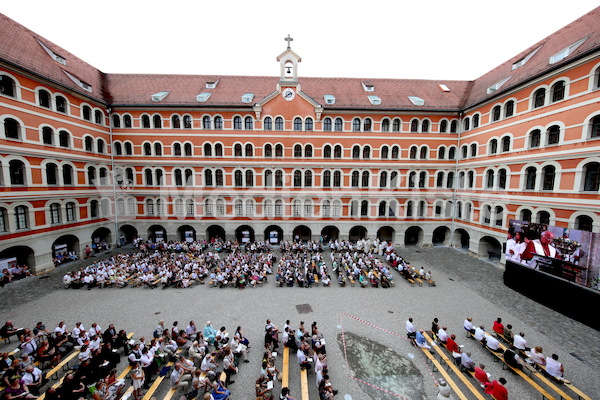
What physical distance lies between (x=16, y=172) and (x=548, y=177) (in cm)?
3919

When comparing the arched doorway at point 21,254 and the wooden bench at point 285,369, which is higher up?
the arched doorway at point 21,254

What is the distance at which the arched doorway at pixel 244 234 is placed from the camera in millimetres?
26297

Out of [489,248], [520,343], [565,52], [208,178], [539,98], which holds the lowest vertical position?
[520,343]

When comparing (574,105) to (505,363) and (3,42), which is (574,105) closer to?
(505,363)

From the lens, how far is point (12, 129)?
17.5 m

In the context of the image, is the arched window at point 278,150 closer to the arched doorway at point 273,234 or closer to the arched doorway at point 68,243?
the arched doorway at point 273,234

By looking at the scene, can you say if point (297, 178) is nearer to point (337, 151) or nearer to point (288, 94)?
point (337, 151)

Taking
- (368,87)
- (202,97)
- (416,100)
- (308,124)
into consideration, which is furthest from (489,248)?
(202,97)

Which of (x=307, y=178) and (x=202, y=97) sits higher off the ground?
(x=202, y=97)

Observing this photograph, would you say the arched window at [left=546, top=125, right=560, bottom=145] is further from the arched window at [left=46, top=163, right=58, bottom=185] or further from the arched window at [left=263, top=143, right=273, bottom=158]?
the arched window at [left=46, top=163, right=58, bottom=185]

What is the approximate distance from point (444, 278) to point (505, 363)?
9.09m

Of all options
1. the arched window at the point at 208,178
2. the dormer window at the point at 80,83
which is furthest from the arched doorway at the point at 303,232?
the dormer window at the point at 80,83

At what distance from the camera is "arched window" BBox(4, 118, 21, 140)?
1706 cm

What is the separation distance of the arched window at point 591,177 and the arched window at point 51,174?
129ft
